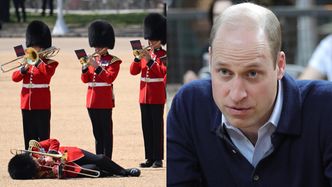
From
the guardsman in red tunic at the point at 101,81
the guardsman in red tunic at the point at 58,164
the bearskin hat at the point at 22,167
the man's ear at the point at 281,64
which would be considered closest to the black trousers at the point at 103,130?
the guardsman in red tunic at the point at 101,81

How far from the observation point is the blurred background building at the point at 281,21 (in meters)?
1.25

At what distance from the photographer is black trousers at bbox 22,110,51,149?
589 centimetres

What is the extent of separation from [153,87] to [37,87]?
719 mm

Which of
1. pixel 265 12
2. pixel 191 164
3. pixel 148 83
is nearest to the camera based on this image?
pixel 265 12

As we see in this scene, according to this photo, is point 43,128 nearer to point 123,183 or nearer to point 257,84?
point 123,183

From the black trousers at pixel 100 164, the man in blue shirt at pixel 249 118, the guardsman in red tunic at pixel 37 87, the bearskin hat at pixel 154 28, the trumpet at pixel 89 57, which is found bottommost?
the black trousers at pixel 100 164

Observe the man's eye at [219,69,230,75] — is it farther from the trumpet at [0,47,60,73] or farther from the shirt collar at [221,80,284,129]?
the trumpet at [0,47,60,73]

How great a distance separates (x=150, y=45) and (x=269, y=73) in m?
4.00

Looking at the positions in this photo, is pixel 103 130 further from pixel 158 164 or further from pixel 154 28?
pixel 154 28

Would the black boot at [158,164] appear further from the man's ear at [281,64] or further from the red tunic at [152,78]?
the man's ear at [281,64]

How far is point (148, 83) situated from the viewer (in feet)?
18.5

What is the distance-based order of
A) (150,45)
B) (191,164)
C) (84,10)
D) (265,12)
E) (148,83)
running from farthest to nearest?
(84,10)
(148,83)
(150,45)
(191,164)
(265,12)

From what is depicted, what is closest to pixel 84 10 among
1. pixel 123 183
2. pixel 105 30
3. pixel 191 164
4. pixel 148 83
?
pixel 105 30

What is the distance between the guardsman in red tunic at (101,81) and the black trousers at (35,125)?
0.29 meters
